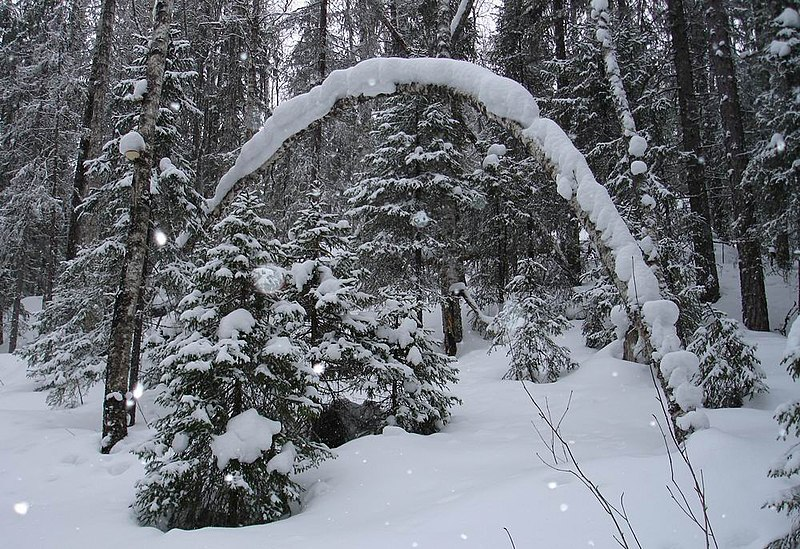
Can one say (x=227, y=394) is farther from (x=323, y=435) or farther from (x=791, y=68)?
(x=791, y=68)

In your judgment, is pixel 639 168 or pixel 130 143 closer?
pixel 130 143

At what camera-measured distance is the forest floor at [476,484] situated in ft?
9.56

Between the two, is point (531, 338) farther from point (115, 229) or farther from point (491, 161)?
point (115, 229)

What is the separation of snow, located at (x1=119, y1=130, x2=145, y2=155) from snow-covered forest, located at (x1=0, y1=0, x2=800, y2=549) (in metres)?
0.05

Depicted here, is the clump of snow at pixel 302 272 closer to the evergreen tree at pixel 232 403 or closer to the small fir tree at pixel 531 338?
the evergreen tree at pixel 232 403

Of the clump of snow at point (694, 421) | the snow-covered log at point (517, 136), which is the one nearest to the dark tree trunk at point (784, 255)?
the snow-covered log at point (517, 136)

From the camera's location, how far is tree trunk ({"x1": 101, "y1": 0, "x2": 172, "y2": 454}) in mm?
7137

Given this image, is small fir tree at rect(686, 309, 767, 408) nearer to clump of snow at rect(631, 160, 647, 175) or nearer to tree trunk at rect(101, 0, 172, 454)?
clump of snow at rect(631, 160, 647, 175)

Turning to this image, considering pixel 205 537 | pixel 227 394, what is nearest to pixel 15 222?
pixel 227 394

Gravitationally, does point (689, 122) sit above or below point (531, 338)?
above

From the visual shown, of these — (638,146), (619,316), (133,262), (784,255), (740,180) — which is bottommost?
(619,316)

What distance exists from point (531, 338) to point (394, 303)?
4233 mm

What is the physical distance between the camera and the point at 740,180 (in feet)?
40.9

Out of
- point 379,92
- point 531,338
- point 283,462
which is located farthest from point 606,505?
point 531,338
